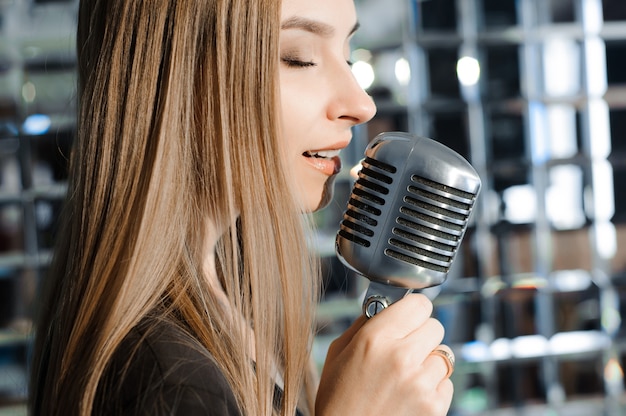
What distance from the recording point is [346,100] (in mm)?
826

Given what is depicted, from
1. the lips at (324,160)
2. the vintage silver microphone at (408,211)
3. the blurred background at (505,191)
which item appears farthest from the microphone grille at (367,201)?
the blurred background at (505,191)

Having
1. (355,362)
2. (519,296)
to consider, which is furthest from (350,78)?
(519,296)

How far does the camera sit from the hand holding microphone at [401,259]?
2.30ft

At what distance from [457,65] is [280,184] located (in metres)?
1.61

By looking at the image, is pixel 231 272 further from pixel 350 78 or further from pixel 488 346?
pixel 488 346

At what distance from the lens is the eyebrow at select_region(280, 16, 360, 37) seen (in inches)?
31.1

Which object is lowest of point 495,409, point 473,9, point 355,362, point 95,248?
point 495,409

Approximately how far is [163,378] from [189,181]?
0.23 m

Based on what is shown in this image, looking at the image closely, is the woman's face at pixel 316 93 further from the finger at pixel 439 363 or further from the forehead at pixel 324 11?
the finger at pixel 439 363

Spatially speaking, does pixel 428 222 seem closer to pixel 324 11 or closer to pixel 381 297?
pixel 381 297

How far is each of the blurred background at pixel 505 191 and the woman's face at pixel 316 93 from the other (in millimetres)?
1342

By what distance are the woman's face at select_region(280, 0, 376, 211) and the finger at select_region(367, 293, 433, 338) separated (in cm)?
17

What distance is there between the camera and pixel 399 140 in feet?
2.39

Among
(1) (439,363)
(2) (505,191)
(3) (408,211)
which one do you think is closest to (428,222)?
(3) (408,211)
